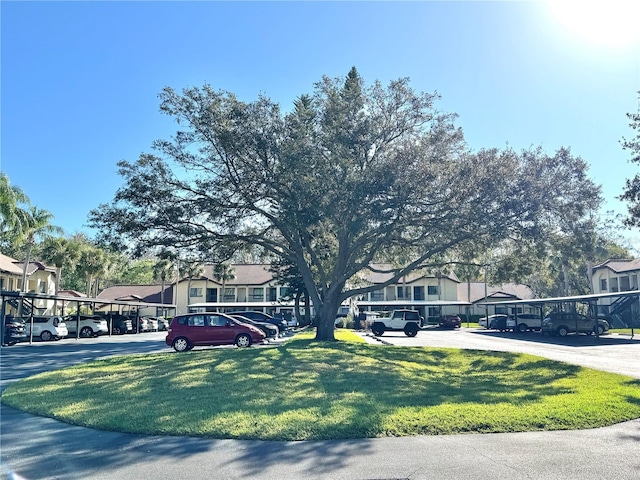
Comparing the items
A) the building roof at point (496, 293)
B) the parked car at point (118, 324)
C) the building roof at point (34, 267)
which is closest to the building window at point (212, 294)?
the building roof at point (34, 267)

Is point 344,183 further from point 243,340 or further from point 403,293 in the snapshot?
point 403,293

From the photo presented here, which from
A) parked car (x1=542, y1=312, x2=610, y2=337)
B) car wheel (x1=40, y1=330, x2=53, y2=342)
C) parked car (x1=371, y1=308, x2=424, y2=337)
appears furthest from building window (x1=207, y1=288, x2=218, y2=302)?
parked car (x1=542, y1=312, x2=610, y2=337)

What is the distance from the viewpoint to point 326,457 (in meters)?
6.50

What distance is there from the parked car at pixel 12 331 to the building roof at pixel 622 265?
52.4m

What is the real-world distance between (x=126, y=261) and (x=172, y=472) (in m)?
22.3

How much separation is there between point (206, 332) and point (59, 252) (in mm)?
31322

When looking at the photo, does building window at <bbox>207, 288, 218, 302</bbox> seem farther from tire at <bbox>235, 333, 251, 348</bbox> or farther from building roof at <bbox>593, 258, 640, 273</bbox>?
tire at <bbox>235, 333, 251, 348</bbox>

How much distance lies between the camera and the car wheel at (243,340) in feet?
74.4

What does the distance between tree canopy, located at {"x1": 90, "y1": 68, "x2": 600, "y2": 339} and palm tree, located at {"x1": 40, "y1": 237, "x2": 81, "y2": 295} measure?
88.9 feet

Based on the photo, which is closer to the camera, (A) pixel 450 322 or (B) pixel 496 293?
(A) pixel 450 322

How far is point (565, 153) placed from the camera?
21359mm

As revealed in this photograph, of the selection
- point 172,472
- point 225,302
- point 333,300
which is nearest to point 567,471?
point 172,472

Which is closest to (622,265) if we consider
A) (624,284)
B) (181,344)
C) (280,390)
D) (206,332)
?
(624,284)

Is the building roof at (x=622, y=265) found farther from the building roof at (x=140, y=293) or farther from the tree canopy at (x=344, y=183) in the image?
the building roof at (x=140, y=293)
